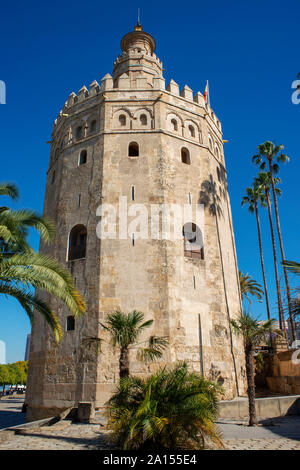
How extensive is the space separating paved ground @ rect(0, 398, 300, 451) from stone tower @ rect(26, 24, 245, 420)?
357 cm

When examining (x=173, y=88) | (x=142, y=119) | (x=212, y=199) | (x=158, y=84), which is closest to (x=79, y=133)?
(x=142, y=119)

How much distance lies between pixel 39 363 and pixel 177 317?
6.19 meters

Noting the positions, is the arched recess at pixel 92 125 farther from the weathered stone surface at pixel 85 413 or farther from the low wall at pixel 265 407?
the low wall at pixel 265 407

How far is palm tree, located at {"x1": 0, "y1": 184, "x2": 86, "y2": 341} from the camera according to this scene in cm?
763

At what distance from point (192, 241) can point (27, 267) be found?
9.76 meters

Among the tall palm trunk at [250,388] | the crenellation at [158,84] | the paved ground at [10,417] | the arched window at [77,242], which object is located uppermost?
the crenellation at [158,84]

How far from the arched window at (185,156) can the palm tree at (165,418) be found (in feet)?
40.9

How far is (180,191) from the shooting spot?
16.3 metres

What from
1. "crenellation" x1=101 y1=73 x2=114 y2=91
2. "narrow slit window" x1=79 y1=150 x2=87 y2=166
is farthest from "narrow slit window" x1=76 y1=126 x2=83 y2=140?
"crenellation" x1=101 y1=73 x2=114 y2=91

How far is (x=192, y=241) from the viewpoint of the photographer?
1627 cm

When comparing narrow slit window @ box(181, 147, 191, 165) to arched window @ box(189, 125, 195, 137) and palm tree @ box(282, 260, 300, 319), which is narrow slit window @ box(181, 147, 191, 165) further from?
palm tree @ box(282, 260, 300, 319)

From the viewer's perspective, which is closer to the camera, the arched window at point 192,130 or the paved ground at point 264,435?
the paved ground at point 264,435

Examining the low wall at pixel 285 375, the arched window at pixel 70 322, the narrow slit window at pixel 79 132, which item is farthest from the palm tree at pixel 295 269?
the narrow slit window at pixel 79 132

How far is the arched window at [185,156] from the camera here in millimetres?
17641
